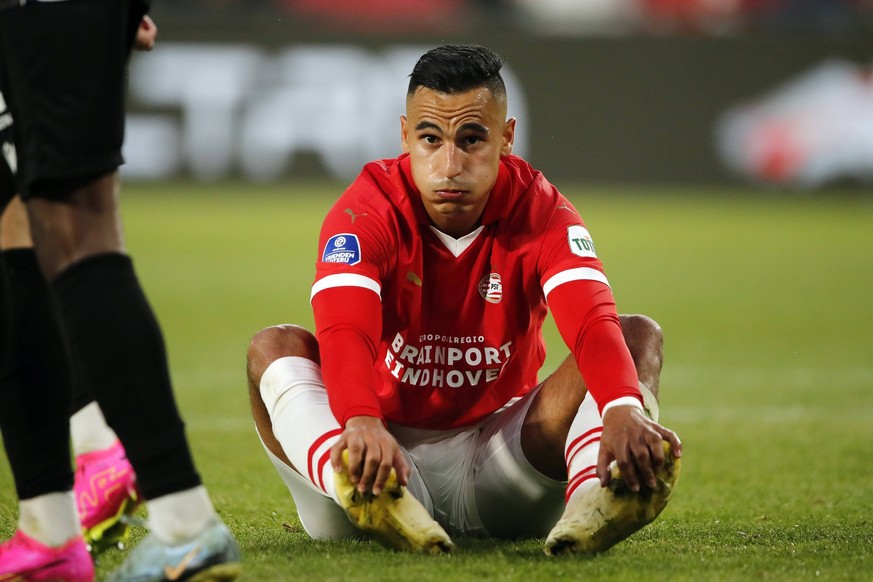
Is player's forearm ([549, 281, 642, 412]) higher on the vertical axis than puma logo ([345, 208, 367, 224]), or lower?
lower

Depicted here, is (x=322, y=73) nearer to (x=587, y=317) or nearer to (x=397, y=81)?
(x=397, y=81)

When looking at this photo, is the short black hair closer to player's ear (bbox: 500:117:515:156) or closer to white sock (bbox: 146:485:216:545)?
player's ear (bbox: 500:117:515:156)

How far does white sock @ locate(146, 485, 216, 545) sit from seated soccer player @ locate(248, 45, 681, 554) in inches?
16.3

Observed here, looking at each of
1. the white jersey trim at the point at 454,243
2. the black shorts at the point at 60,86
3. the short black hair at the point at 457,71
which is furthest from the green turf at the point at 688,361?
the short black hair at the point at 457,71

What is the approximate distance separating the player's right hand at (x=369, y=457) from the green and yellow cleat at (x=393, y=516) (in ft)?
0.05

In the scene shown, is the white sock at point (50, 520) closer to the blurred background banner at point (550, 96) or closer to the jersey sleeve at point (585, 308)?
the jersey sleeve at point (585, 308)

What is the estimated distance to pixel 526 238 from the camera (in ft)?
9.68

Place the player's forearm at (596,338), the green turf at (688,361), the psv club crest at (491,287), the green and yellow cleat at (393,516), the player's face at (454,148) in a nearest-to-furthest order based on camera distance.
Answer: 1. the green and yellow cleat at (393,516)
2. the player's forearm at (596,338)
3. the green turf at (688,361)
4. the player's face at (454,148)
5. the psv club crest at (491,287)

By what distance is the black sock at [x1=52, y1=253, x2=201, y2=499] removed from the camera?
2.18 metres

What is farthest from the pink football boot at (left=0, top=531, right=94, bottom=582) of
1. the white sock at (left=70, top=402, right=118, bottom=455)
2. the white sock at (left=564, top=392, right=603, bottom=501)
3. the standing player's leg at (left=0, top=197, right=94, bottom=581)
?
the white sock at (left=564, top=392, right=603, bottom=501)

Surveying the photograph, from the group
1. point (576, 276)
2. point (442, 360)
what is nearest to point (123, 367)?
point (442, 360)

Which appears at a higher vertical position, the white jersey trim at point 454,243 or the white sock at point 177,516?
the white jersey trim at point 454,243

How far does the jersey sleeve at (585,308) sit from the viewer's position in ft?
8.68

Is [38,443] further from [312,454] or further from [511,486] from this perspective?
[511,486]
